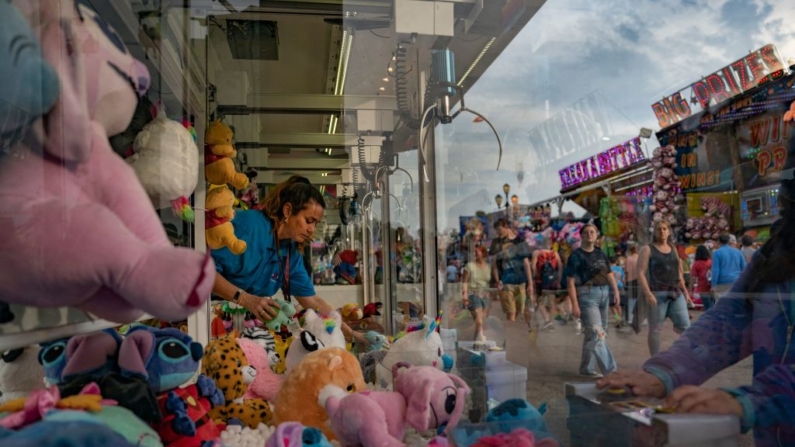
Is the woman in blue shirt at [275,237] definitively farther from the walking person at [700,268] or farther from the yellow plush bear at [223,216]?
the walking person at [700,268]

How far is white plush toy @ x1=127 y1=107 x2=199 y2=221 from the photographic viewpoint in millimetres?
504

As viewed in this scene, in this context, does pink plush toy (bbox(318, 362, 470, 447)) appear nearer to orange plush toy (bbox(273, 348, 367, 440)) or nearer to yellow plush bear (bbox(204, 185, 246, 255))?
orange plush toy (bbox(273, 348, 367, 440))

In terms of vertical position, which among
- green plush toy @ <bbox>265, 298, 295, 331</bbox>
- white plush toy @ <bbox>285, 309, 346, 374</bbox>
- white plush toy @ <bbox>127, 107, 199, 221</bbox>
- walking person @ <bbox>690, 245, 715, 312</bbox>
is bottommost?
white plush toy @ <bbox>285, 309, 346, 374</bbox>

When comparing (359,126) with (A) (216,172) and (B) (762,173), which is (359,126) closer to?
(A) (216,172)

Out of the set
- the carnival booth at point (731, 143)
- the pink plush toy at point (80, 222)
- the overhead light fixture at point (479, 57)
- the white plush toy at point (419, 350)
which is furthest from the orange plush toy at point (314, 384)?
the overhead light fixture at point (479, 57)

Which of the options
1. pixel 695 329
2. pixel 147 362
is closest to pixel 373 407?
pixel 147 362

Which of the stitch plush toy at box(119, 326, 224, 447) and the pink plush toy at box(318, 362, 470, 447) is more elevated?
the stitch plush toy at box(119, 326, 224, 447)

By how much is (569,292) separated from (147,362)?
11.4ft

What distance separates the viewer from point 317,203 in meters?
1.30

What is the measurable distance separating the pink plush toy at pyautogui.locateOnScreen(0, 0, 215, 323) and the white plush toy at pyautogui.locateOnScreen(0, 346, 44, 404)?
6.9 inches

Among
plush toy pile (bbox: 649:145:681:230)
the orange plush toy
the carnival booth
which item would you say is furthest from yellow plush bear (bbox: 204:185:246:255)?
plush toy pile (bbox: 649:145:681:230)

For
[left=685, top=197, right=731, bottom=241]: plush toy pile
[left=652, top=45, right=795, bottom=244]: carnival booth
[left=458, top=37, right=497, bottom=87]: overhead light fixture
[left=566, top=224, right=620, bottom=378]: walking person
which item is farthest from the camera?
[left=566, top=224, right=620, bottom=378]: walking person

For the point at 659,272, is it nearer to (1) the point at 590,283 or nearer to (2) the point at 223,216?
(1) the point at 590,283

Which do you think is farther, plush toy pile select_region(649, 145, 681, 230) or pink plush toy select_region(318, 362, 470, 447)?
plush toy pile select_region(649, 145, 681, 230)
